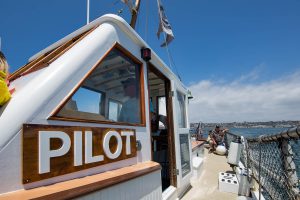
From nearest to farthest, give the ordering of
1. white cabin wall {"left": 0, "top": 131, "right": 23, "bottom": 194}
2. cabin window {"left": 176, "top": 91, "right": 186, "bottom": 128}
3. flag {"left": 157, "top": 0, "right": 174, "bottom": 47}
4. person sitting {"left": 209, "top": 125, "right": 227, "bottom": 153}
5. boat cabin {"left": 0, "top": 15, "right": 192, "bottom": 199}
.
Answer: white cabin wall {"left": 0, "top": 131, "right": 23, "bottom": 194} → boat cabin {"left": 0, "top": 15, "right": 192, "bottom": 199} → cabin window {"left": 176, "top": 91, "right": 186, "bottom": 128} → flag {"left": 157, "top": 0, "right": 174, "bottom": 47} → person sitting {"left": 209, "top": 125, "right": 227, "bottom": 153}

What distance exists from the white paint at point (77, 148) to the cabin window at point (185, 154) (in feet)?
10.4

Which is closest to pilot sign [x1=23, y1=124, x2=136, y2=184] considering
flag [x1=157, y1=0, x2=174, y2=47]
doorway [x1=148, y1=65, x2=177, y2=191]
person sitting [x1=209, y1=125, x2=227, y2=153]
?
doorway [x1=148, y1=65, x2=177, y2=191]

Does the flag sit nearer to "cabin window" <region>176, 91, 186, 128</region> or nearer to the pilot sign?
"cabin window" <region>176, 91, 186, 128</region>

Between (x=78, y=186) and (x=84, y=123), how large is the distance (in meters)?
0.55

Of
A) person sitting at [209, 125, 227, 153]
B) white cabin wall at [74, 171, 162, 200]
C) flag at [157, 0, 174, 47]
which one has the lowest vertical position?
person sitting at [209, 125, 227, 153]

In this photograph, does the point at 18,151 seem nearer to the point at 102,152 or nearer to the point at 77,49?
the point at 102,152

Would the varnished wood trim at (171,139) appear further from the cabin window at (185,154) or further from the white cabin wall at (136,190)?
the white cabin wall at (136,190)

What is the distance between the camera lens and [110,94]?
257cm

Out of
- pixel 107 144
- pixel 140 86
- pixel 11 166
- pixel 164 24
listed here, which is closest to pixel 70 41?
pixel 140 86

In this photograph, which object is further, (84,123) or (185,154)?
(185,154)

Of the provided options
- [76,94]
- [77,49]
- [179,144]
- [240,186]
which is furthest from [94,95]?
[240,186]

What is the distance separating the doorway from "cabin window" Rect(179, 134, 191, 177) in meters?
0.32

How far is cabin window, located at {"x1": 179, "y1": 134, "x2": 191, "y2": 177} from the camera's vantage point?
470 cm

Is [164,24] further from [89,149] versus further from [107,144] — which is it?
[89,149]
